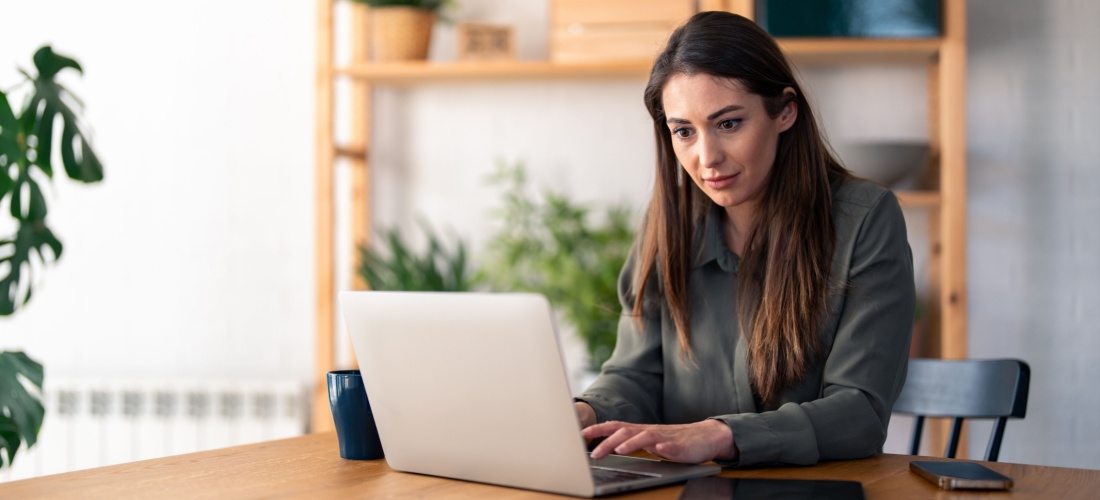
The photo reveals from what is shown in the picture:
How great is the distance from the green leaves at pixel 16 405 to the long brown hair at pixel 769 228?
1260 mm

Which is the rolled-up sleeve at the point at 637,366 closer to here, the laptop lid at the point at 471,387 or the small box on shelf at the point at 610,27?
the laptop lid at the point at 471,387

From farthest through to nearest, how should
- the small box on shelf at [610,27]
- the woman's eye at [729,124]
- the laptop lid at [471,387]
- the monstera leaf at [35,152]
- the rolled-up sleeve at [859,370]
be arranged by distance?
1. the small box on shelf at [610,27]
2. the monstera leaf at [35,152]
3. the woman's eye at [729,124]
4. the rolled-up sleeve at [859,370]
5. the laptop lid at [471,387]

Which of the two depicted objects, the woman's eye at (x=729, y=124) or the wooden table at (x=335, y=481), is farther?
the woman's eye at (x=729, y=124)

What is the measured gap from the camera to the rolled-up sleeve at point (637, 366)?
1531mm

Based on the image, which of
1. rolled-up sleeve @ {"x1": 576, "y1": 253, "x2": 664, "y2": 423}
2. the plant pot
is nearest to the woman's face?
rolled-up sleeve @ {"x1": 576, "y1": 253, "x2": 664, "y2": 423}

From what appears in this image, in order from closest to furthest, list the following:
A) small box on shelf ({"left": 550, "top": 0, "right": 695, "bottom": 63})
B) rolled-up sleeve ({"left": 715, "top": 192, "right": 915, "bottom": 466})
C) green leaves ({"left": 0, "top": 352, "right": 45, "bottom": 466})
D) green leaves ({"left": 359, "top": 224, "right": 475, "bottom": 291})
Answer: rolled-up sleeve ({"left": 715, "top": 192, "right": 915, "bottom": 466}) < green leaves ({"left": 0, "top": 352, "right": 45, "bottom": 466}) < small box on shelf ({"left": 550, "top": 0, "right": 695, "bottom": 63}) < green leaves ({"left": 359, "top": 224, "right": 475, "bottom": 291})

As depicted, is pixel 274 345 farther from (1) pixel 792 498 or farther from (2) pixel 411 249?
(1) pixel 792 498

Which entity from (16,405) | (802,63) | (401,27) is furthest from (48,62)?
(802,63)

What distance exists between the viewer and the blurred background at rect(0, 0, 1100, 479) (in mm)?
2721

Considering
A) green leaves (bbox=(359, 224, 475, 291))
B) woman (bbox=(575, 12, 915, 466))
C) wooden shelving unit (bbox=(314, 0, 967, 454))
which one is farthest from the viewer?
green leaves (bbox=(359, 224, 475, 291))

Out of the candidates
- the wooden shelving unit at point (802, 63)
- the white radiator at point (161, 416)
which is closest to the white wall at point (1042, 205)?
the wooden shelving unit at point (802, 63)

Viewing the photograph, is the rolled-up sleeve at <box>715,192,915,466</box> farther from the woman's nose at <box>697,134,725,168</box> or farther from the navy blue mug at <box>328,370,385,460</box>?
the navy blue mug at <box>328,370,385,460</box>

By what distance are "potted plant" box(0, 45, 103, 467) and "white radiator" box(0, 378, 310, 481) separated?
0.83 metres

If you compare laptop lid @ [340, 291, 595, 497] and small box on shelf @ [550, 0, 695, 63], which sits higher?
small box on shelf @ [550, 0, 695, 63]
